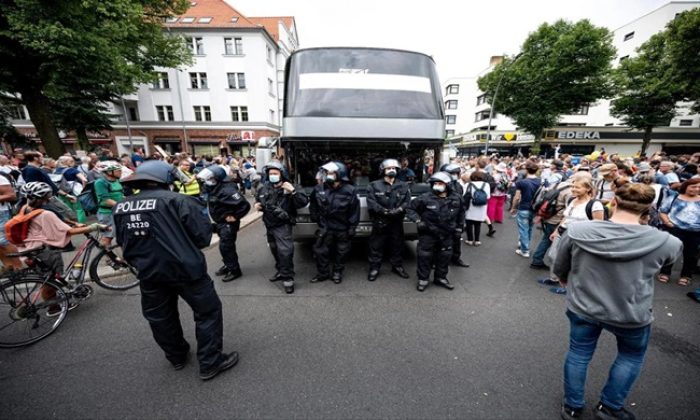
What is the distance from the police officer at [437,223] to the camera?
406cm

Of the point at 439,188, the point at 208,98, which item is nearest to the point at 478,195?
the point at 439,188

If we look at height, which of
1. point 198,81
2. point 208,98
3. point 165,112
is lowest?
point 165,112

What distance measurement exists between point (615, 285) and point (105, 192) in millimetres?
6523

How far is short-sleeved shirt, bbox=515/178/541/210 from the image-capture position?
5.20 metres

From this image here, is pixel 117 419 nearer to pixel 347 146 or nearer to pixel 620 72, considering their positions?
pixel 347 146

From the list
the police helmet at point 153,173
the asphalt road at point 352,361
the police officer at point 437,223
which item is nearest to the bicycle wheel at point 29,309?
the asphalt road at point 352,361

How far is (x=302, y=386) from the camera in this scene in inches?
97.6

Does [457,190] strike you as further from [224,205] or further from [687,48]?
[687,48]

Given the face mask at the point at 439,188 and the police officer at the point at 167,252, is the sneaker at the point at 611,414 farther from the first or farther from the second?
the police officer at the point at 167,252

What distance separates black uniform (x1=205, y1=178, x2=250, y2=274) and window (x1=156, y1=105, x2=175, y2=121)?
96.3 feet

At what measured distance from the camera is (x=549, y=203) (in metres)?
4.56

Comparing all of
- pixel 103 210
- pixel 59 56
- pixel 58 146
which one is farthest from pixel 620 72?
pixel 58 146

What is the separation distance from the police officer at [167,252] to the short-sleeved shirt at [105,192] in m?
3.08

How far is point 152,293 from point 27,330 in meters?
2.28
